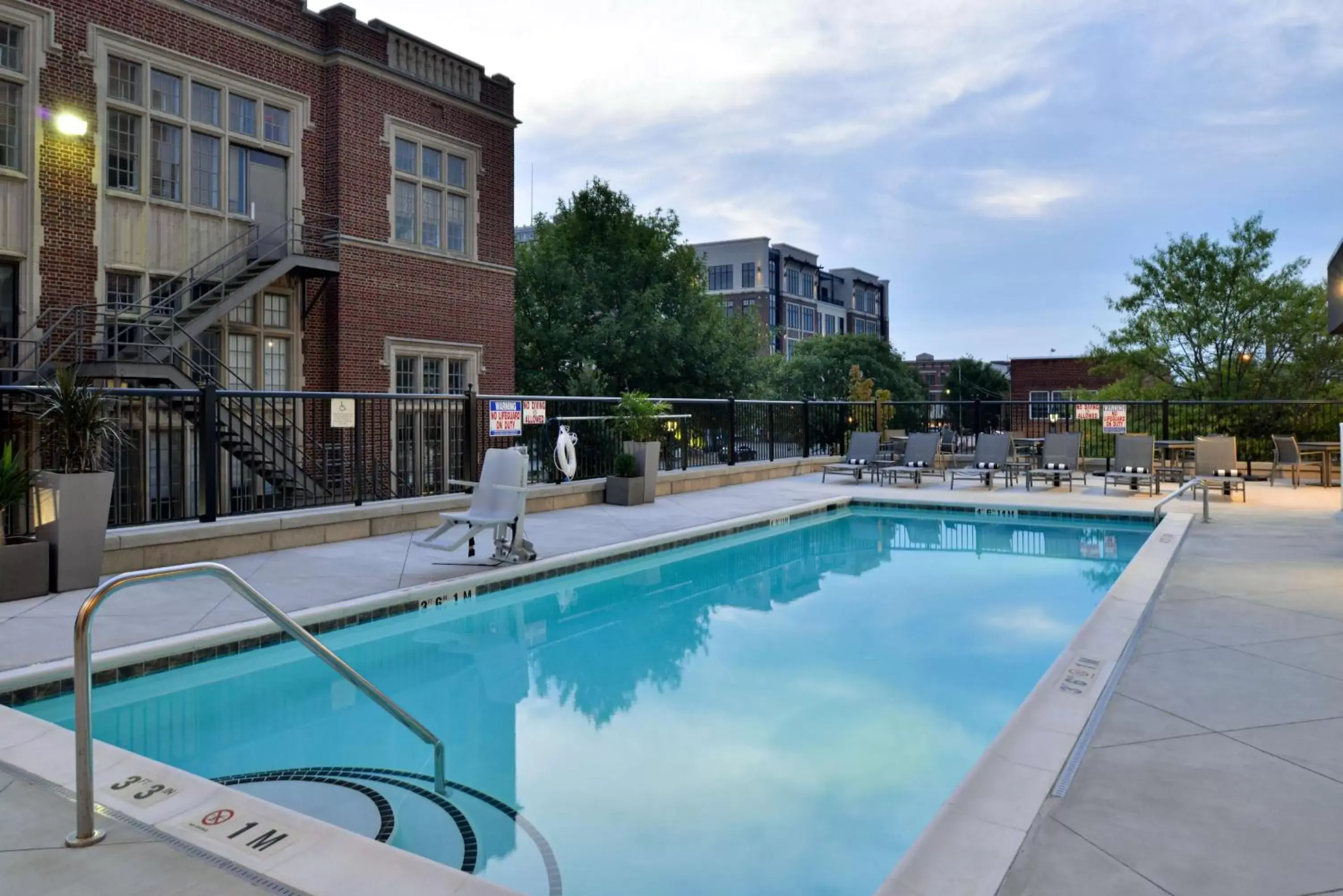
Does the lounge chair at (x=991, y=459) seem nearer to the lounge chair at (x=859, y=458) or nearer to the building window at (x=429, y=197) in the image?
the lounge chair at (x=859, y=458)

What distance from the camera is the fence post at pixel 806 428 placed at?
1941 centimetres

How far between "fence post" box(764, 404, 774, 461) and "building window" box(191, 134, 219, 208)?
36.1 ft

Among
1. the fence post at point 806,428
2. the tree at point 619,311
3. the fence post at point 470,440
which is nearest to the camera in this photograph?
the fence post at point 470,440

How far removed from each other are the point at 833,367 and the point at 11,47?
52870mm

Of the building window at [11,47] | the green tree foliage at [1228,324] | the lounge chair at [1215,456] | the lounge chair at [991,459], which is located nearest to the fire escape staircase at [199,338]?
the building window at [11,47]

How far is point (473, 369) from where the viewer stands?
790 inches

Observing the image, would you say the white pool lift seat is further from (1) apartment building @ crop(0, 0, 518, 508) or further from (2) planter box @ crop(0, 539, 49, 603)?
(2) planter box @ crop(0, 539, 49, 603)

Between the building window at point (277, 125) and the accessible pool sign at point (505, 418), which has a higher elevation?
the building window at point (277, 125)

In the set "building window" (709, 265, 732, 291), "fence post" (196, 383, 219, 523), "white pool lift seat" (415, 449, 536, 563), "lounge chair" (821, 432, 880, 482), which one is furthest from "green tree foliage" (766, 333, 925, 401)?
"fence post" (196, 383, 219, 523)

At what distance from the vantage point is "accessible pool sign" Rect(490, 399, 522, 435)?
11.6 meters

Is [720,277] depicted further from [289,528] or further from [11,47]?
[289,528]

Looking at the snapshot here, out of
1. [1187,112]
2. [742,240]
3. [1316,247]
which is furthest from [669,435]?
[742,240]

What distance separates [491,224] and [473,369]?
11.5 ft

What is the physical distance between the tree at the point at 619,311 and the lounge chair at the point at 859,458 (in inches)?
588
